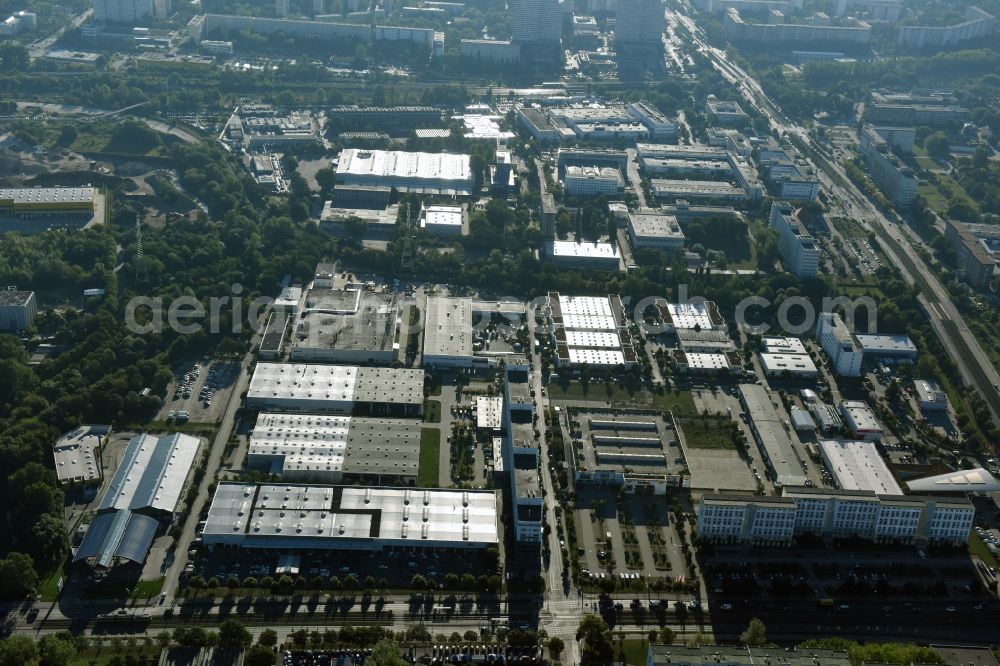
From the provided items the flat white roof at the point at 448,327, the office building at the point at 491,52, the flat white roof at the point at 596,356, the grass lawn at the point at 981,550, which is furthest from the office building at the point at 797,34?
the grass lawn at the point at 981,550

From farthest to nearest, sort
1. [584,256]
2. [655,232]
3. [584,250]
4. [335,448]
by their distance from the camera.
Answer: [655,232] < [584,250] < [584,256] < [335,448]

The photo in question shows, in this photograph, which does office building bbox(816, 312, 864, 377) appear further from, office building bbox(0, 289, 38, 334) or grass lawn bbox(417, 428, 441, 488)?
office building bbox(0, 289, 38, 334)

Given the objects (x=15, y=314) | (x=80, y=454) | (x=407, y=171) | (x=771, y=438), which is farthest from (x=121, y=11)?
(x=771, y=438)

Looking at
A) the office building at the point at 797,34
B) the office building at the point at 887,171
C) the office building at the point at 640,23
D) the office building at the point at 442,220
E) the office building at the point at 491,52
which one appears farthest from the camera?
the office building at the point at 797,34

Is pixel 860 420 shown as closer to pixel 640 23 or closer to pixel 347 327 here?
pixel 347 327

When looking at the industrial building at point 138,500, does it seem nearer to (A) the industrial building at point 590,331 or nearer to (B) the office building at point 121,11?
(A) the industrial building at point 590,331

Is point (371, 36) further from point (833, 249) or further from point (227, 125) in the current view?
point (833, 249)
